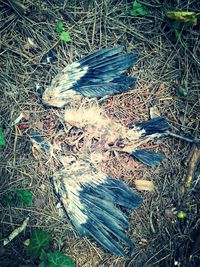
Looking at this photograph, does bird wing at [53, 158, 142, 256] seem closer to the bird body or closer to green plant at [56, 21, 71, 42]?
the bird body

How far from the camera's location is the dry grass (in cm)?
242

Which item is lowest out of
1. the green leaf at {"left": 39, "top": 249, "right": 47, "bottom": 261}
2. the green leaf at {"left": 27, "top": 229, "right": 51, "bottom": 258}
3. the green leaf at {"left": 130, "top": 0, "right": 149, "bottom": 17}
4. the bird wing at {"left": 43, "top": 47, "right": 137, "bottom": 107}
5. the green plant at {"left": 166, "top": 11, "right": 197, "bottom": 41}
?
the green leaf at {"left": 39, "top": 249, "right": 47, "bottom": 261}

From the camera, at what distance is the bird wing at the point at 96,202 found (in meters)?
2.39

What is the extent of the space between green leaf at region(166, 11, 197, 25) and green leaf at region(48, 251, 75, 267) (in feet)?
6.44

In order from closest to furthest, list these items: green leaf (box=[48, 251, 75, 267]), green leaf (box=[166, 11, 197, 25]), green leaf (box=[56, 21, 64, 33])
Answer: green leaf (box=[48, 251, 75, 267])
green leaf (box=[166, 11, 197, 25])
green leaf (box=[56, 21, 64, 33])

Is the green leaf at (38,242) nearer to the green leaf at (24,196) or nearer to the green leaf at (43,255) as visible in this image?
the green leaf at (43,255)

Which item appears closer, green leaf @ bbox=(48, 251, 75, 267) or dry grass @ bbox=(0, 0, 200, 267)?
green leaf @ bbox=(48, 251, 75, 267)

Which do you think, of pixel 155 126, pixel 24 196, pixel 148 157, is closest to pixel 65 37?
pixel 155 126

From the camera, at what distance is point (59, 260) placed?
223 centimetres

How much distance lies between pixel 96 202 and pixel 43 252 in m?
0.53

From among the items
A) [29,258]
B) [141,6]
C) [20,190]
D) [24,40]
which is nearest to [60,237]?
[29,258]

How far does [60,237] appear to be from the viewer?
2426 mm

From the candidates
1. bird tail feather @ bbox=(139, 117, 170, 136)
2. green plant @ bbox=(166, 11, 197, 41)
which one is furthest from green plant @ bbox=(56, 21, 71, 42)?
bird tail feather @ bbox=(139, 117, 170, 136)

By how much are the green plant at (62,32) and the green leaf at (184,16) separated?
0.80m
